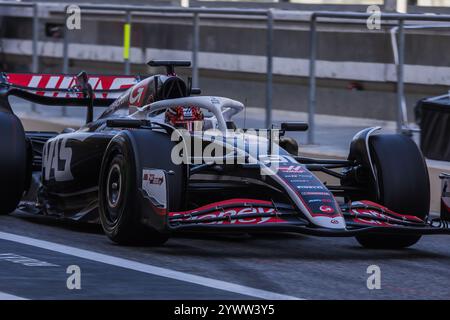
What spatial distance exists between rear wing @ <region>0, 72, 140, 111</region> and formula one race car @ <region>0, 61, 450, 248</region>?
1.69 ft

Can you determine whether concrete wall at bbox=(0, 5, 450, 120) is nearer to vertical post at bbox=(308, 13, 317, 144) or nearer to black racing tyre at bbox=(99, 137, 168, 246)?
vertical post at bbox=(308, 13, 317, 144)

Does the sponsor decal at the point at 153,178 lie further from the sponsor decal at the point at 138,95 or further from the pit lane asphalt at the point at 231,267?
the sponsor decal at the point at 138,95

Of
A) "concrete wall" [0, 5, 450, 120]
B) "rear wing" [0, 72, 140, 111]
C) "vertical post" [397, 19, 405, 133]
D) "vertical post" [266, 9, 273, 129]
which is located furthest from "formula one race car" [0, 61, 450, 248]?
"concrete wall" [0, 5, 450, 120]

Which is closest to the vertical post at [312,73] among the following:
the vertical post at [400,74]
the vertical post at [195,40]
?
the vertical post at [400,74]

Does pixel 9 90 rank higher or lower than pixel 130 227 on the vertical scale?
higher

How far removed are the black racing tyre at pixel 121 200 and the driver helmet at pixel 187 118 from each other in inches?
32.3

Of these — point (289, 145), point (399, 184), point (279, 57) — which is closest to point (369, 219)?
Answer: point (399, 184)

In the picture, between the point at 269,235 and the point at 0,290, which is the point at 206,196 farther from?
the point at 0,290

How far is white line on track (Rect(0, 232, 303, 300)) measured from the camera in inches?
308

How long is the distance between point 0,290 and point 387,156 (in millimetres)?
3583

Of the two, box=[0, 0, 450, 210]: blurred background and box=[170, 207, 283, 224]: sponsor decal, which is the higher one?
box=[0, 0, 450, 210]: blurred background

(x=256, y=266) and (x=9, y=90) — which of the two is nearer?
(x=256, y=266)

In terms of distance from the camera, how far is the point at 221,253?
31.0 ft
